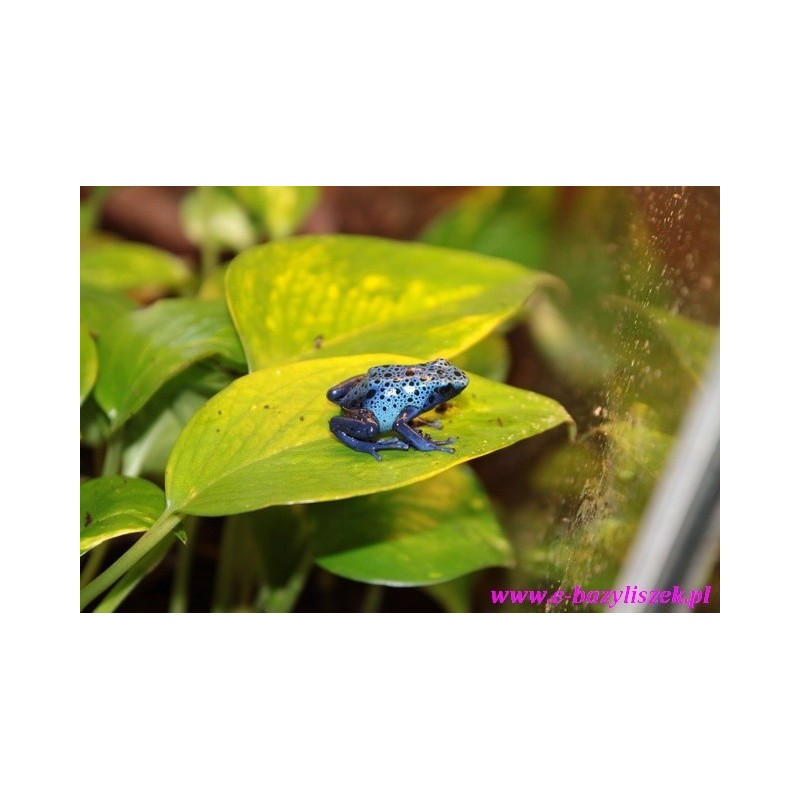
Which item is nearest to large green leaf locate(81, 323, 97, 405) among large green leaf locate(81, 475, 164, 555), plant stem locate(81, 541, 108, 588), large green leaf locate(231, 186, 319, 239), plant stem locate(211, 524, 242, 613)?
large green leaf locate(81, 475, 164, 555)

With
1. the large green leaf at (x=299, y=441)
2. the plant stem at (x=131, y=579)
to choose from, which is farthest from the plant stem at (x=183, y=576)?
the large green leaf at (x=299, y=441)

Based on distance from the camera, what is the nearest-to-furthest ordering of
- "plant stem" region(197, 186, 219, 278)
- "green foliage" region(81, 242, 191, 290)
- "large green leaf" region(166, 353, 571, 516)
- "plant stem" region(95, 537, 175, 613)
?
"large green leaf" region(166, 353, 571, 516), "plant stem" region(95, 537, 175, 613), "green foliage" region(81, 242, 191, 290), "plant stem" region(197, 186, 219, 278)

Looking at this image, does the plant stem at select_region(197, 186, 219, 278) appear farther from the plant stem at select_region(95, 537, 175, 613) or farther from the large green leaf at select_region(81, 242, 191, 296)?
the plant stem at select_region(95, 537, 175, 613)

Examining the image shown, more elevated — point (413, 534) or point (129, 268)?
point (129, 268)

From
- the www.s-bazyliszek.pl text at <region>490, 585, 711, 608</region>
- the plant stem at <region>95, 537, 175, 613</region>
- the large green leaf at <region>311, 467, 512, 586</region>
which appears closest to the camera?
the plant stem at <region>95, 537, 175, 613</region>

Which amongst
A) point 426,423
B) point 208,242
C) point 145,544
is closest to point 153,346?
point 145,544

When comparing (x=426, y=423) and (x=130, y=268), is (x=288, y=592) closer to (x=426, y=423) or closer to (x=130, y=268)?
(x=426, y=423)

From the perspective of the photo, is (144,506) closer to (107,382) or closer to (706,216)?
(107,382)

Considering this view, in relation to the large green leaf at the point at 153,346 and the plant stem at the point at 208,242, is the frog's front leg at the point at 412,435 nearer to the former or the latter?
the large green leaf at the point at 153,346
